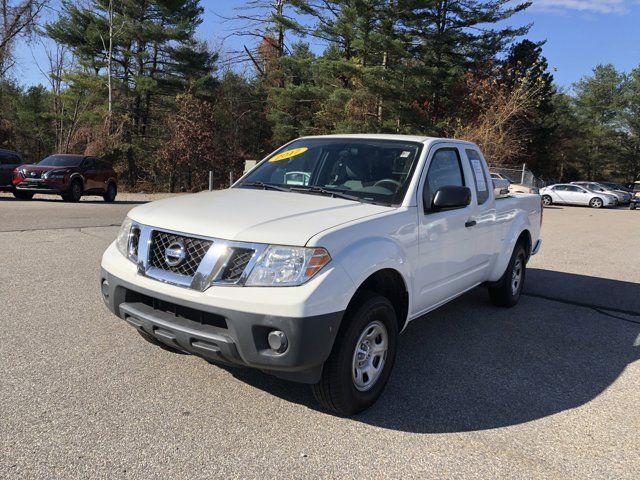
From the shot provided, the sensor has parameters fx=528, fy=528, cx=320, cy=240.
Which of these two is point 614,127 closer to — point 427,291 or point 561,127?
point 561,127

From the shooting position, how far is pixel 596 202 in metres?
32.8

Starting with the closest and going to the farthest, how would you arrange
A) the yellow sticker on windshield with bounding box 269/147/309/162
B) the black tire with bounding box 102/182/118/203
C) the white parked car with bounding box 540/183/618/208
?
the yellow sticker on windshield with bounding box 269/147/309/162 < the black tire with bounding box 102/182/118/203 < the white parked car with bounding box 540/183/618/208

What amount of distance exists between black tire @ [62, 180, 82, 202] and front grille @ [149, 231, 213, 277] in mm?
16353

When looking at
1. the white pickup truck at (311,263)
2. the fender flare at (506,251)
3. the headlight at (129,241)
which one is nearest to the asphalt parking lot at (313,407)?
the white pickup truck at (311,263)

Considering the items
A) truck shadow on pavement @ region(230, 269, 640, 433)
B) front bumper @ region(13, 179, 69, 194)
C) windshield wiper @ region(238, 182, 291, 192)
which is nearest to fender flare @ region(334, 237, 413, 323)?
truck shadow on pavement @ region(230, 269, 640, 433)

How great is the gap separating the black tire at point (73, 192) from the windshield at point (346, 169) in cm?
1524

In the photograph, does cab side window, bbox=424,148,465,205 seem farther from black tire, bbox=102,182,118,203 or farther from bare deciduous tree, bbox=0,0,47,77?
bare deciduous tree, bbox=0,0,47,77

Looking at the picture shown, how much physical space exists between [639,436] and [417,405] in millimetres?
1403

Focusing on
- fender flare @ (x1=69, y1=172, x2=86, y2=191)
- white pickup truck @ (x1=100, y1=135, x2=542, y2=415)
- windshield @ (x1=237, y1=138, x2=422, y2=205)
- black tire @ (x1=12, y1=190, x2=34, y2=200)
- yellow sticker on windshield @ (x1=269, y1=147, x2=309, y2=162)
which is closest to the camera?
white pickup truck @ (x1=100, y1=135, x2=542, y2=415)

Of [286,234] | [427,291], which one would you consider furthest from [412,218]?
[286,234]

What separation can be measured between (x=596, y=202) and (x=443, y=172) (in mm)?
32438

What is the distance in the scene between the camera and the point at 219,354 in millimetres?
3023

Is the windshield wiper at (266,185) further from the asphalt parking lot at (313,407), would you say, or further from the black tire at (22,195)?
the black tire at (22,195)

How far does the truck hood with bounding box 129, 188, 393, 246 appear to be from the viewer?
3066 mm
